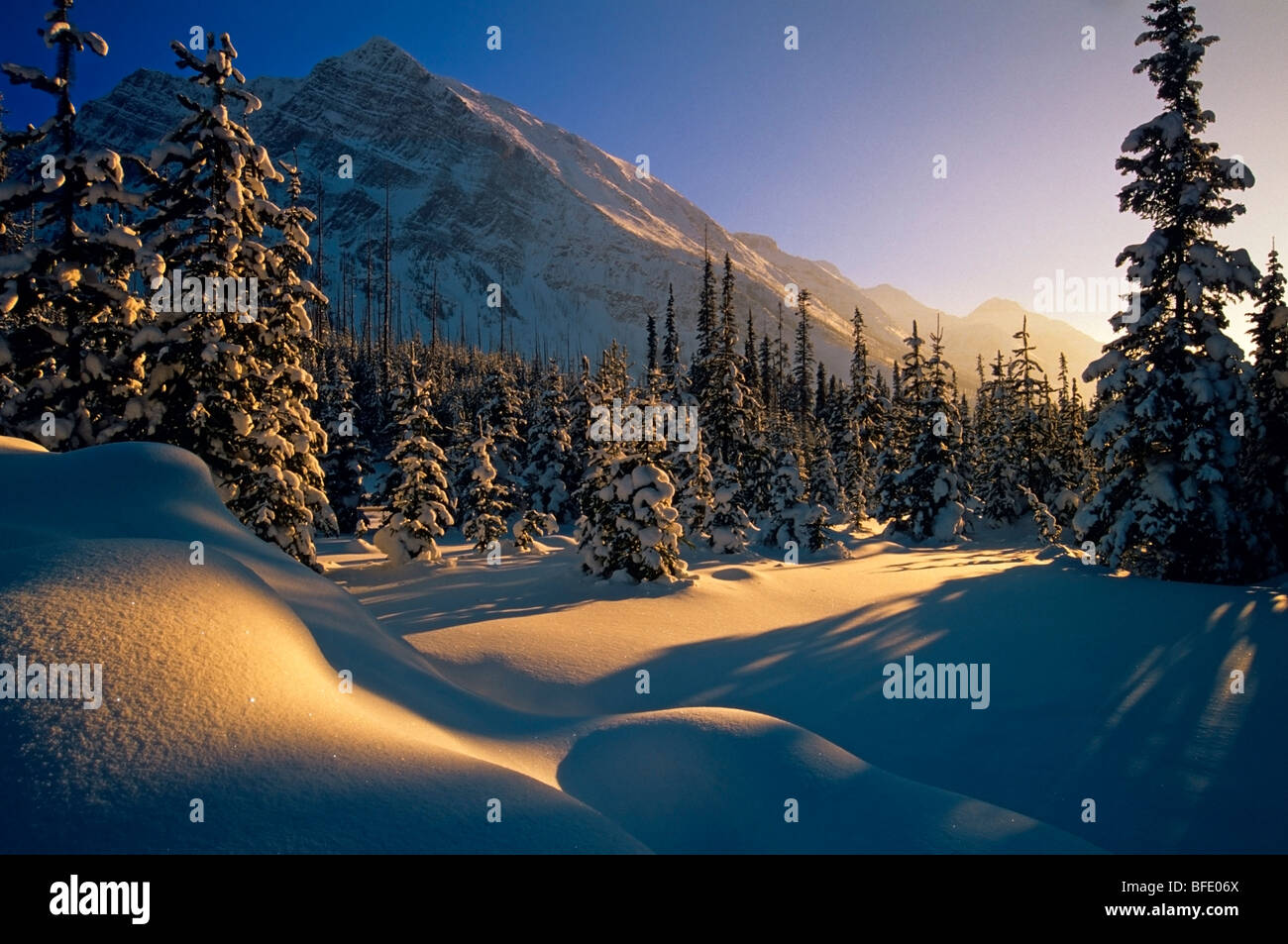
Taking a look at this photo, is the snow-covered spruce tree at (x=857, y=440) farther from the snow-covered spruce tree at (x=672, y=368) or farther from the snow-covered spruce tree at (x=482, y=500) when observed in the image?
the snow-covered spruce tree at (x=482, y=500)

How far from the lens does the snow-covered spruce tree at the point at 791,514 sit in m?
27.4

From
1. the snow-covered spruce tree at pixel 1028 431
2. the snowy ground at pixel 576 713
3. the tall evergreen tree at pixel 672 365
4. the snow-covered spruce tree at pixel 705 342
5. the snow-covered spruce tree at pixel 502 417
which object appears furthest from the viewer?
the snow-covered spruce tree at pixel 502 417

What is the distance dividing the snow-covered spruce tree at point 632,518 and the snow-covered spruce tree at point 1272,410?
630 inches

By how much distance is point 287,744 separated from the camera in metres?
3.21

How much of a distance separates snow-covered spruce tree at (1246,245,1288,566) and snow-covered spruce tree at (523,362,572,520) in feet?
110

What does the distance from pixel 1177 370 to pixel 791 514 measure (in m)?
15.4

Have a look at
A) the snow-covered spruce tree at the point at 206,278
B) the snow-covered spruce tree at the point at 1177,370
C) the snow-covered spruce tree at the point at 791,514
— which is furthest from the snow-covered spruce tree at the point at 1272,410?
the snow-covered spruce tree at the point at 206,278

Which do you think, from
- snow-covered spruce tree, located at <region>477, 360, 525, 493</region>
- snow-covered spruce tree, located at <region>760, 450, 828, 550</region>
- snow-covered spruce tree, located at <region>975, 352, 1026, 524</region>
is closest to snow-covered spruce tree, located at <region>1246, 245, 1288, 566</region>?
snow-covered spruce tree, located at <region>760, 450, 828, 550</region>

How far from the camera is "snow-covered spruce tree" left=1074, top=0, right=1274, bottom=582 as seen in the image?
14.1 metres

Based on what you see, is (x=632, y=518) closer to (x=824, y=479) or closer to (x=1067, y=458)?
(x=824, y=479)

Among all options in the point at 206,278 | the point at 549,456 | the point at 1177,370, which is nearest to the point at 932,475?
the point at 1177,370
